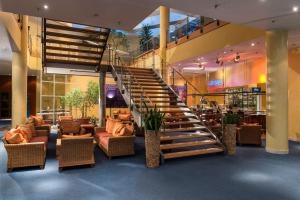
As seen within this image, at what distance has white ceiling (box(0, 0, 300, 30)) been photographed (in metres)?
4.86

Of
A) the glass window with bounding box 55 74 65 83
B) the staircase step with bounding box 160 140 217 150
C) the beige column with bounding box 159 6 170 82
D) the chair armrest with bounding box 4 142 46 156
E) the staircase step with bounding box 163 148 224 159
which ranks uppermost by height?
the beige column with bounding box 159 6 170 82

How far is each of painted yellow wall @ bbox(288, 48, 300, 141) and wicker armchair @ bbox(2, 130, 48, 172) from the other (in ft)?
27.9

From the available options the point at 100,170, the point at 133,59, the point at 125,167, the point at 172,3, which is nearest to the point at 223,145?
the point at 125,167

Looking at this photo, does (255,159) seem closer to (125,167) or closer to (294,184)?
(294,184)

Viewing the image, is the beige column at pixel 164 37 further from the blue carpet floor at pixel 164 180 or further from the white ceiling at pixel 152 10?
the blue carpet floor at pixel 164 180

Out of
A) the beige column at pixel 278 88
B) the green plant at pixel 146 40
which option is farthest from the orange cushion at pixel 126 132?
the green plant at pixel 146 40

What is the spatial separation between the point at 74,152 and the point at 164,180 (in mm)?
2106

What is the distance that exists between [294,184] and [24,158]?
17.9 ft

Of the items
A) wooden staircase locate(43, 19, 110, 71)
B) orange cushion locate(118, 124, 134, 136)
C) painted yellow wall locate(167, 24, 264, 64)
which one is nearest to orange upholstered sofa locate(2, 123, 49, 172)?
orange cushion locate(118, 124, 134, 136)

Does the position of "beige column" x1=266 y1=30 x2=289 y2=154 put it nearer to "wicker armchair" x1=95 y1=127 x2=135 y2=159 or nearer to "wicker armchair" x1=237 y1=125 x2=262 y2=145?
"wicker armchair" x1=237 y1=125 x2=262 y2=145

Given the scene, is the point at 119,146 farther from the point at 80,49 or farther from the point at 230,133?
the point at 80,49

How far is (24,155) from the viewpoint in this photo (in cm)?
492

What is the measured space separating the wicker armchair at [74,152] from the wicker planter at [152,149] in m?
1.29

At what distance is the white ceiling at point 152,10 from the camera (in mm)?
4855
